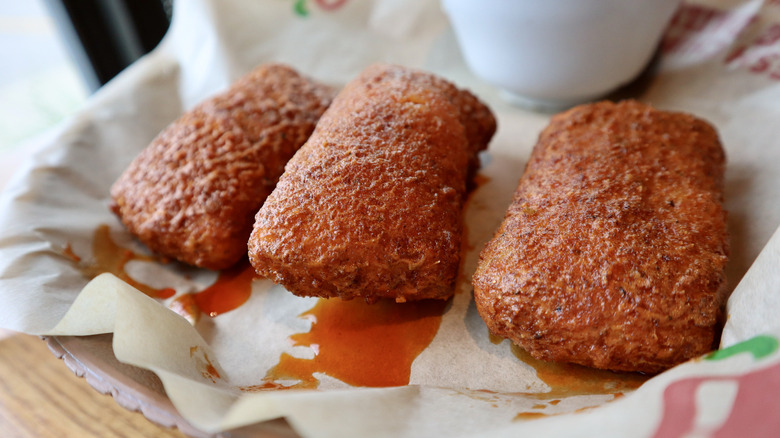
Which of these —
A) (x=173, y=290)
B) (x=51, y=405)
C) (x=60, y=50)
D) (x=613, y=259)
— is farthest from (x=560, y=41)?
(x=60, y=50)

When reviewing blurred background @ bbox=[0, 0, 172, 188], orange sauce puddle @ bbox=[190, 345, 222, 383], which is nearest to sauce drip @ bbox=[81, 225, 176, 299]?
orange sauce puddle @ bbox=[190, 345, 222, 383]

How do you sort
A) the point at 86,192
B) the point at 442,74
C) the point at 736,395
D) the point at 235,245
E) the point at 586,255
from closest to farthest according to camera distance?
the point at 736,395
the point at 586,255
the point at 235,245
the point at 86,192
the point at 442,74

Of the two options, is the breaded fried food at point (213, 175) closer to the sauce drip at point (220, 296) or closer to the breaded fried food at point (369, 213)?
the sauce drip at point (220, 296)

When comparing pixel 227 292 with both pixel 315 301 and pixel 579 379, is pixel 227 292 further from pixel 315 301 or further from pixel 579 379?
pixel 579 379

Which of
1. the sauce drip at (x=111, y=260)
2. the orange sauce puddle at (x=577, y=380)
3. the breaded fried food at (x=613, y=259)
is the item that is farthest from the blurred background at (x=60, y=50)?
the orange sauce puddle at (x=577, y=380)

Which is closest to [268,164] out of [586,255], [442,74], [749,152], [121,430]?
[121,430]

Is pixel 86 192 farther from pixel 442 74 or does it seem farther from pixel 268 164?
pixel 442 74
